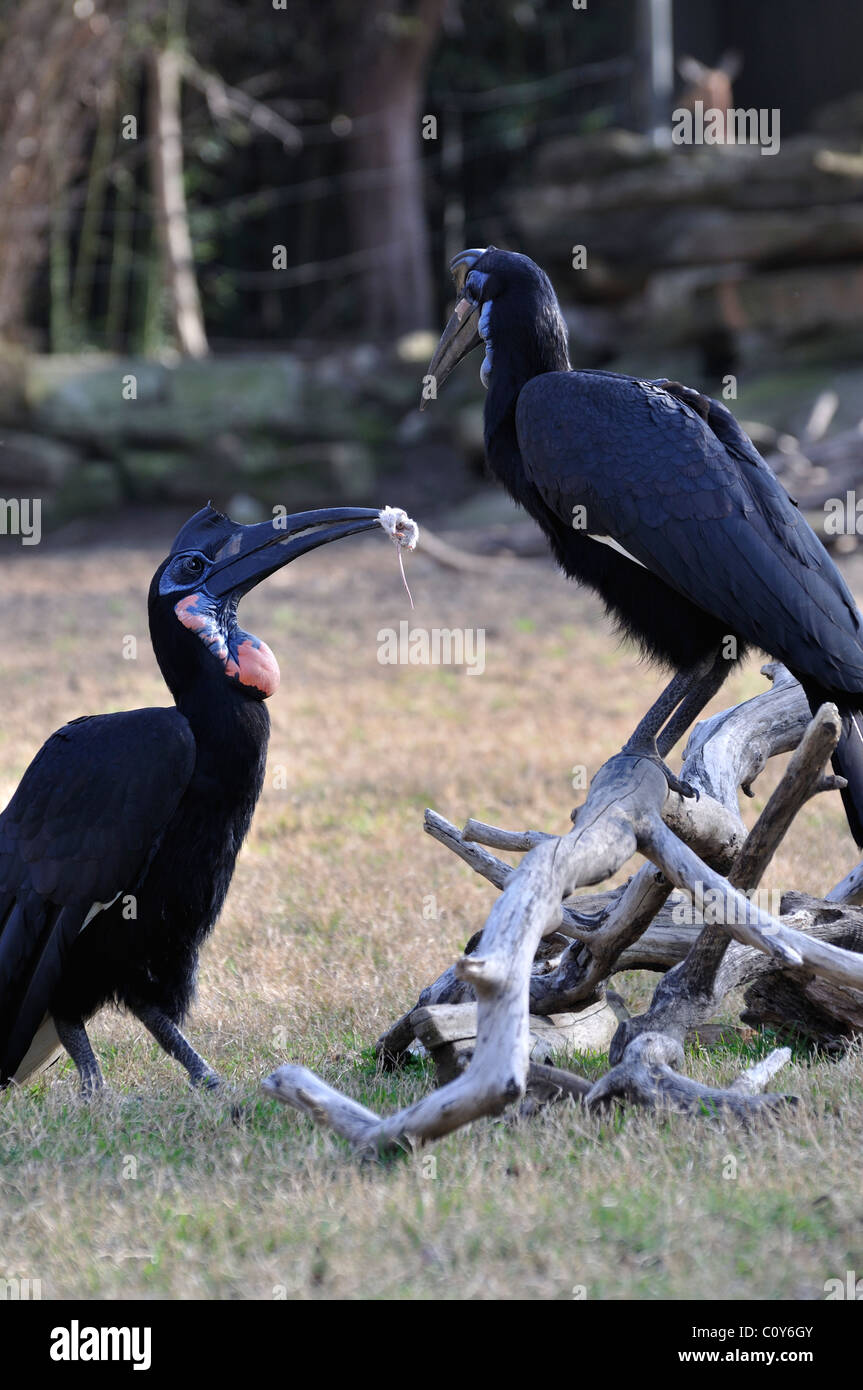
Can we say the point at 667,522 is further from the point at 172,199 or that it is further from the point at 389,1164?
the point at 172,199

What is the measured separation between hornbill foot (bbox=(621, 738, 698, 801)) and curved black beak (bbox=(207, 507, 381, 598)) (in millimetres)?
770

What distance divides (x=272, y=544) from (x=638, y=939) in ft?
4.04

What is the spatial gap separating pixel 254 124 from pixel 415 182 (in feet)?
5.59

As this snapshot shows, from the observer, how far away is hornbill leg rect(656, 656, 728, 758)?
11.7 ft

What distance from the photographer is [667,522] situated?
338 cm

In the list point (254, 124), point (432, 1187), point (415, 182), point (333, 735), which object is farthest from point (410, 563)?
point (432, 1187)

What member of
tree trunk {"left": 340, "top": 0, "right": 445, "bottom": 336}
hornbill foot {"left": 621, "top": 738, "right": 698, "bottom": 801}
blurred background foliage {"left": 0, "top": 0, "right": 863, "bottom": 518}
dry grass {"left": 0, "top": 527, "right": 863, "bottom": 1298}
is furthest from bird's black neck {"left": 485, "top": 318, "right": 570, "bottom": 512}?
tree trunk {"left": 340, "top": 0, "right": 445, "bottom": 336}

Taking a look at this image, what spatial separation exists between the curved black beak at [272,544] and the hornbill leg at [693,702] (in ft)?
2.85

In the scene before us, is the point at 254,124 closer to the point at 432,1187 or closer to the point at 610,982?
the point at 610,982

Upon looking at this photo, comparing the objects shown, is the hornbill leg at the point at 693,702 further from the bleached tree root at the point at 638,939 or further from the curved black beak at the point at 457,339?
the curved black beak at the point at 457,339

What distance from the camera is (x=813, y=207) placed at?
1088 centimetres

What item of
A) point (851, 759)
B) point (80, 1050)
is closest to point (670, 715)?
point (851, 759)

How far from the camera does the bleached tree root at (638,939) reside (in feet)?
8.48
